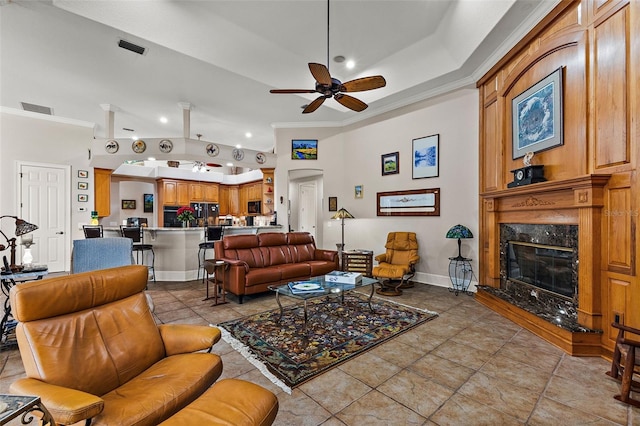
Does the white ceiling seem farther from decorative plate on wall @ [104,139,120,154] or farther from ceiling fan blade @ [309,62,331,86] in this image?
ceiling fan blade @ [309,62,331,86]

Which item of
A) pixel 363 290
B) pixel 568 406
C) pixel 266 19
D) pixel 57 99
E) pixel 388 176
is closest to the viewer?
pixel 568 406

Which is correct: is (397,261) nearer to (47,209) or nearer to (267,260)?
(267,260)

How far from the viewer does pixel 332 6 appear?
338 centimetres

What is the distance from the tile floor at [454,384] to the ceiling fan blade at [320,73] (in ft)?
9.16

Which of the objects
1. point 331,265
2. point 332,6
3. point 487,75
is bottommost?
point 331,265

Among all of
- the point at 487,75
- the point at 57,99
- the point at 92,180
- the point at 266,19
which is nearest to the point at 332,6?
the point at 266,19

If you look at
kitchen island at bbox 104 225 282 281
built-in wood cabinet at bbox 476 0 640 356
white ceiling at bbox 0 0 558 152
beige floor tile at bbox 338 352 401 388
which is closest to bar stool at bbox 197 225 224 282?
kitchen island at bbox 104 225 282 281

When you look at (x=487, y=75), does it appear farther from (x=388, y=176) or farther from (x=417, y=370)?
(x=417, y=370)

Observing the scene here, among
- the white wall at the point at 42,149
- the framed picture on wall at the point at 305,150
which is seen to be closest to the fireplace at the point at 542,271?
the framed picture on wall at the point at 305,150

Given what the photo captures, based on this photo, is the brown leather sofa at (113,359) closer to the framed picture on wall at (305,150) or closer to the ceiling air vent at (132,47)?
the ceiling air vent at (132,47)

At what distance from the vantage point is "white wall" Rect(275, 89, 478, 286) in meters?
4.72

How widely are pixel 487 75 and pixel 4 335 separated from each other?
6.77 m

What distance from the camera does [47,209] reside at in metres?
6.05

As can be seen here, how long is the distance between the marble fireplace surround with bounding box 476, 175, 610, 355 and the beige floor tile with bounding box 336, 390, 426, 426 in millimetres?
1850
